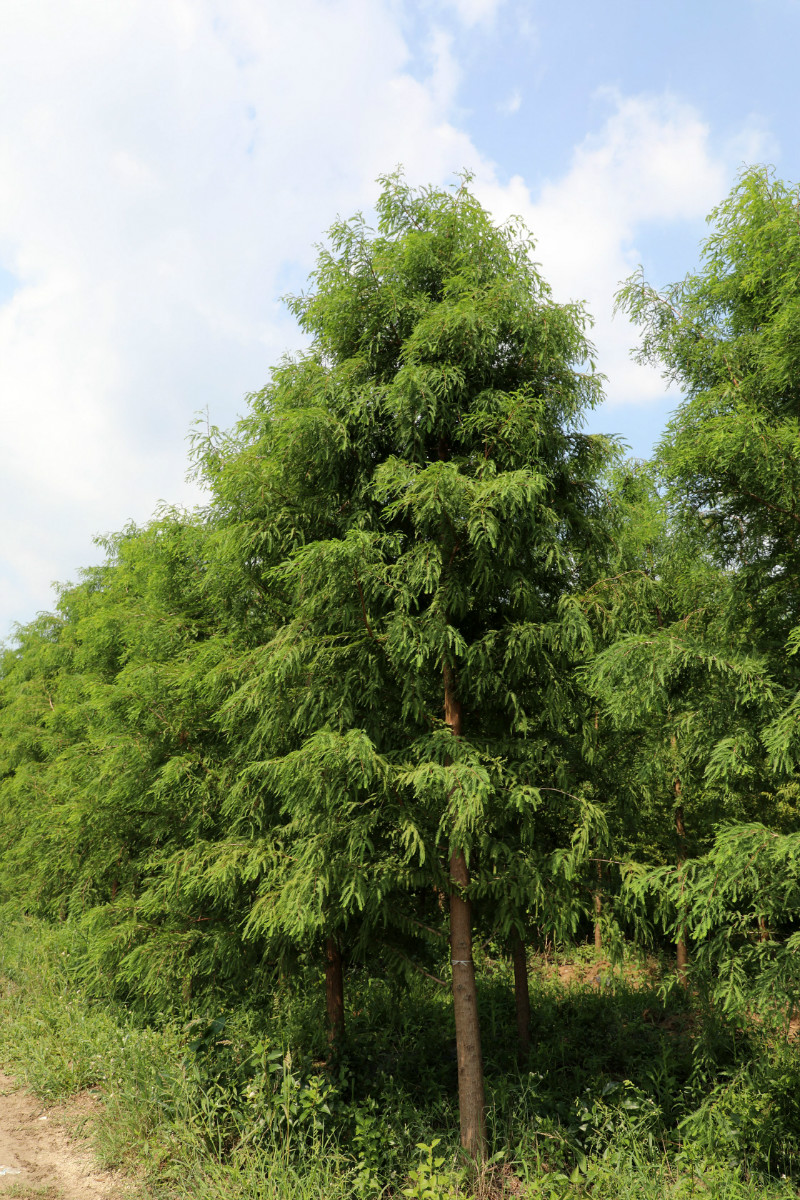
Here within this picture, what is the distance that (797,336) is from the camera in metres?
5.10

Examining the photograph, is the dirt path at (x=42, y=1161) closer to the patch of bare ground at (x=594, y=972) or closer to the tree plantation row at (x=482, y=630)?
the tree plantation row at (x=482, y=630)

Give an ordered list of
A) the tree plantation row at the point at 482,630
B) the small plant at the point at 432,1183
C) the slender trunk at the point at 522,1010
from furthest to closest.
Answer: the slender trunk at the point at 522,1010
the tree plantation row at the point at 482,630
the small plant at the point at 432,1183

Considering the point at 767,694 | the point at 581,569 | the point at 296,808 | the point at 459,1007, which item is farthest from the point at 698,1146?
the point at 581,569

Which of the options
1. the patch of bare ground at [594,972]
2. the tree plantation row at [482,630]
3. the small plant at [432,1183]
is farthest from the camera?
the patch of bare ground at [594,972]

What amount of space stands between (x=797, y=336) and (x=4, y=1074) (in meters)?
11.1

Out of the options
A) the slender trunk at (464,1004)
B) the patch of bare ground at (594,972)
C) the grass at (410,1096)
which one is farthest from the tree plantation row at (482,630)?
the patch of bare ground at (594,972)

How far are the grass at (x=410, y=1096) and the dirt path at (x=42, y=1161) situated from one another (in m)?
0.20

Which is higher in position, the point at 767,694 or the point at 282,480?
the point at 282,480

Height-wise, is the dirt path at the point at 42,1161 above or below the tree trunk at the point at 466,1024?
below

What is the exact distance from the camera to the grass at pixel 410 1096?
18.1 feet

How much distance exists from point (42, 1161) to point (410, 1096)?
3.34 m

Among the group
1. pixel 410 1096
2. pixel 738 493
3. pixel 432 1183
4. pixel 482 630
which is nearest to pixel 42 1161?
pixel 410 1096

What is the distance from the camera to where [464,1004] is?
6.00m

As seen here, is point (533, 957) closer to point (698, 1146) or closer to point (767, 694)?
point (698, 1146)
